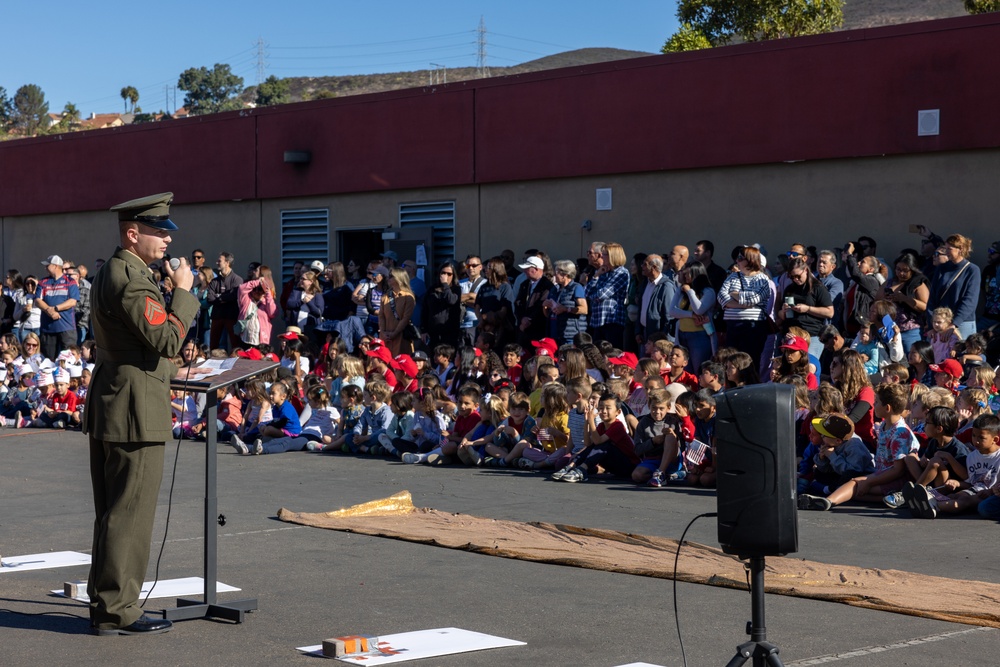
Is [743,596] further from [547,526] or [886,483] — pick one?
[886,483]

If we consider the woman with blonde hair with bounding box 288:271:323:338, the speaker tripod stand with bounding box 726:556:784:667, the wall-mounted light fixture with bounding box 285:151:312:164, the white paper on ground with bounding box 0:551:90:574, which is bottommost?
the white paper on ground with bounding box 0:551:90:574

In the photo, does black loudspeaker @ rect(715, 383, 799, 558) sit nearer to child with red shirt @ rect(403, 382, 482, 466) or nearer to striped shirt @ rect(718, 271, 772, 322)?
child with red shirt @ rect(403, 382, 482, 466)

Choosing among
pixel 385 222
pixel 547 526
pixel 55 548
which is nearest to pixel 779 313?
pixel 547 526

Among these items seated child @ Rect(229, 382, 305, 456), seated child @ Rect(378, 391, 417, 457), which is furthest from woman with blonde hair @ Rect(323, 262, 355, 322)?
seated child @ Rect(378, 391, 417, 457)

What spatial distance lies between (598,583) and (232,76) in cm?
14632

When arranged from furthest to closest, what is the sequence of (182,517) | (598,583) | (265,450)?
1. (265,450)
2. (182,517)
3. (598,583)

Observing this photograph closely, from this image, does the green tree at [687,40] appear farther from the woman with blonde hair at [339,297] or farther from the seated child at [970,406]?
the seated child at [970,406]

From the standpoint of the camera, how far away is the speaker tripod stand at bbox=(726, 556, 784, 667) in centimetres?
436

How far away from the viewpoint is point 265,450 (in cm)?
1533

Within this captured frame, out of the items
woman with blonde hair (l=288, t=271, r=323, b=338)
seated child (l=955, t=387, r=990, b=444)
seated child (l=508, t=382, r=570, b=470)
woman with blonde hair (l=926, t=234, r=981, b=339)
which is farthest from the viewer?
woman with blonde hair (l=288, t=271, r=323, b=338)

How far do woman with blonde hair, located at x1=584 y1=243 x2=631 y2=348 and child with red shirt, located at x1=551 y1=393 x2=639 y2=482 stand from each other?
3.34 metres

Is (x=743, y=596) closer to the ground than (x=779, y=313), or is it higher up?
closer to the ground

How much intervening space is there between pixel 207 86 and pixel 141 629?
146309 millimetres

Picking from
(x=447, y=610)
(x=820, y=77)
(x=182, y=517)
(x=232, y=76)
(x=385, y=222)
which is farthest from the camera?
(x=232, y=76)
